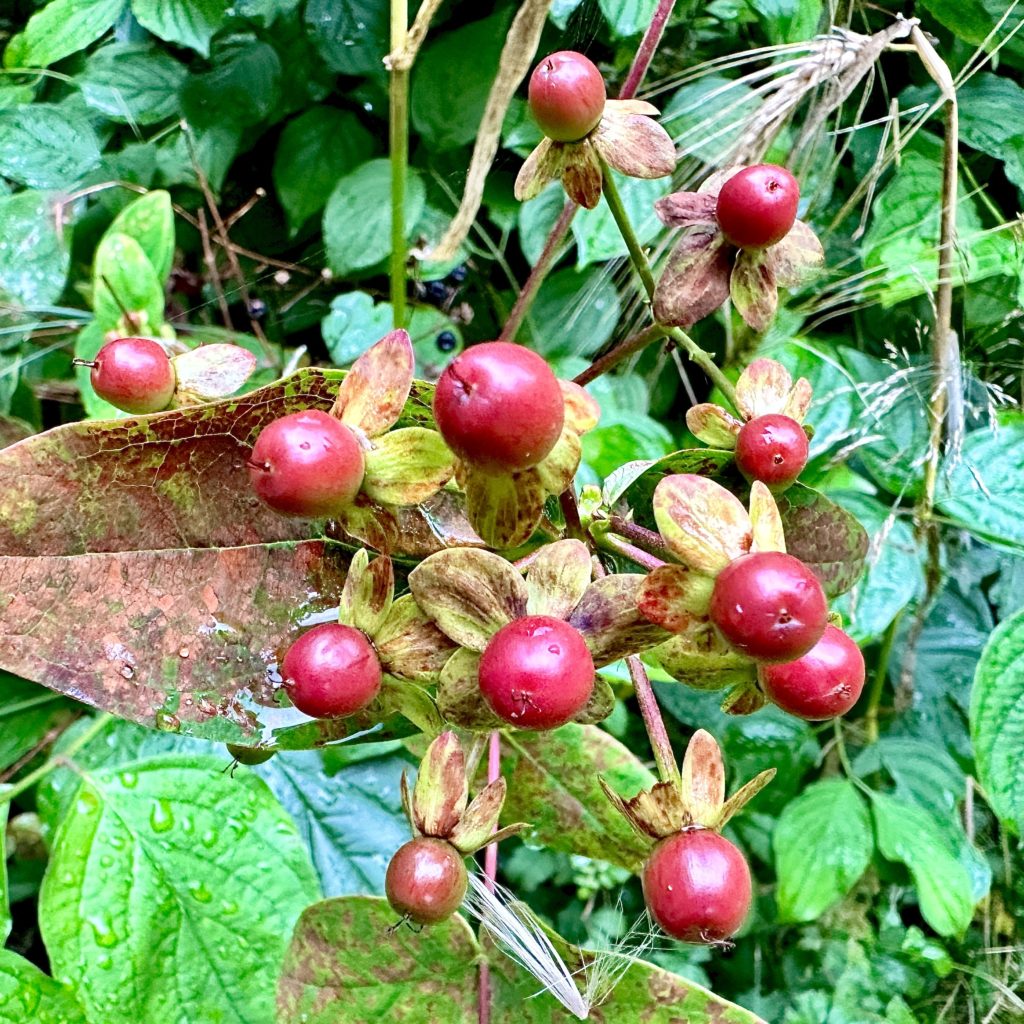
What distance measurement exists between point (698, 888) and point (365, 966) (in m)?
0.26

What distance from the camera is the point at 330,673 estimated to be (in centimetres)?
→ 41

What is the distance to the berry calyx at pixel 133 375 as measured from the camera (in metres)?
0.53

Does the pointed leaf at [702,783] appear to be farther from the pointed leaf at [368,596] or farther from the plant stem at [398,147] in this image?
the plant stem at [398,147]

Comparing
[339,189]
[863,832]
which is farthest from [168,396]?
[863,832]

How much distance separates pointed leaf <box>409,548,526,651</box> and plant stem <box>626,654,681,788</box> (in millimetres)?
79

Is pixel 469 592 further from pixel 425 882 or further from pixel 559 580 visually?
pixel 425 882

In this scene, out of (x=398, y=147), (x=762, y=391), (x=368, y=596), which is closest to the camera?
(x=368, y=596)

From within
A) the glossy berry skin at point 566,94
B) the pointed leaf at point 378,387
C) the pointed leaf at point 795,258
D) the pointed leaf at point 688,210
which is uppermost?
the glossy berry skin at point 566,94

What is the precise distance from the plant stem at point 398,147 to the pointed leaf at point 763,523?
0.41 m

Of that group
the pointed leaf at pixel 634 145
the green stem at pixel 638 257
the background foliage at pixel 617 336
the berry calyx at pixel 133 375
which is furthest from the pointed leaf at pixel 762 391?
the berry calyx at pixel 133 375

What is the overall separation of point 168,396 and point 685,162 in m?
0.60

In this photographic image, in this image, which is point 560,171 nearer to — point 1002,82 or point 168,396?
point 168,396

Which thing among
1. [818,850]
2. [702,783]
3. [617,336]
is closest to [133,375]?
[702,783]

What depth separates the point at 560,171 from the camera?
20.5 inches
